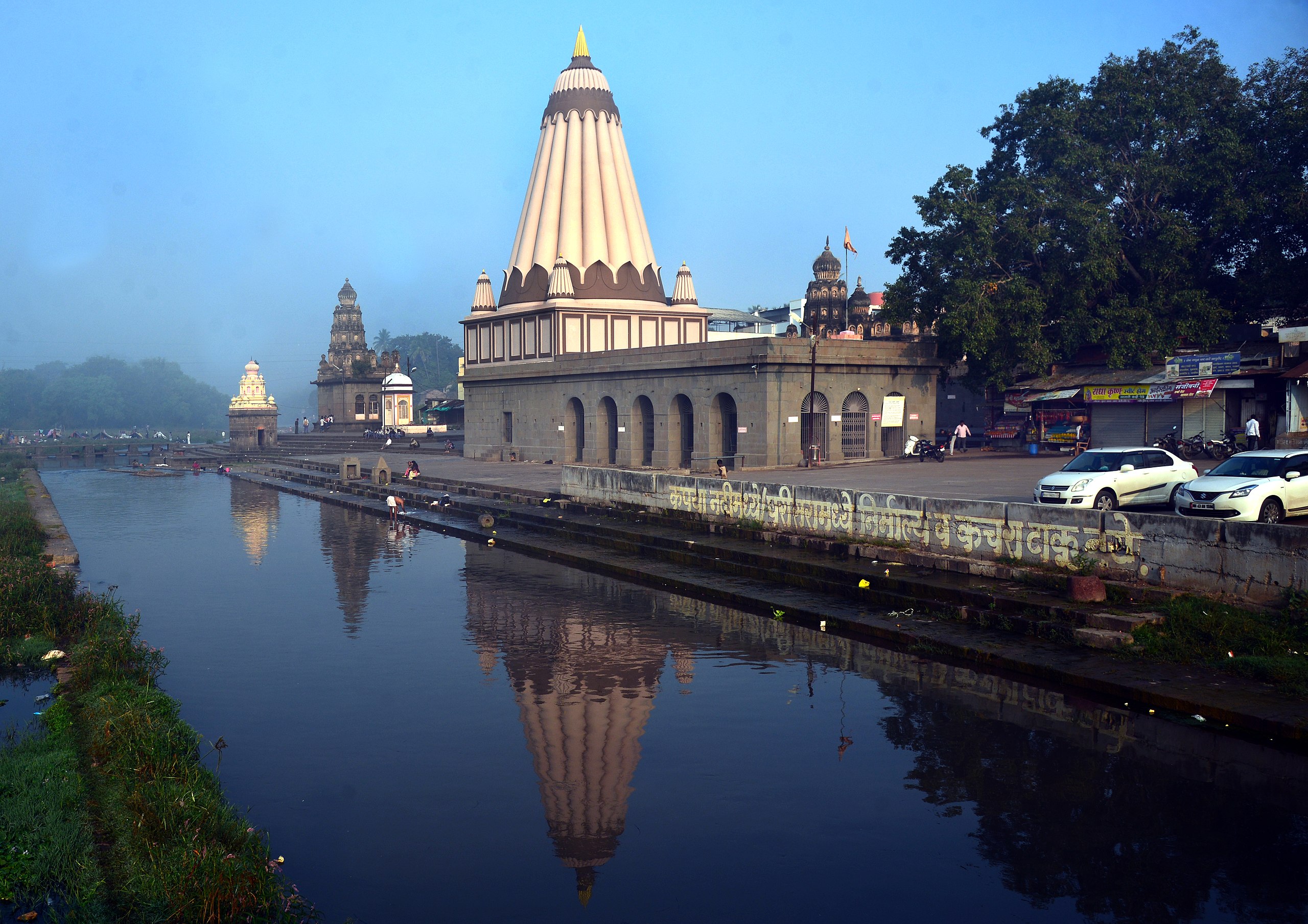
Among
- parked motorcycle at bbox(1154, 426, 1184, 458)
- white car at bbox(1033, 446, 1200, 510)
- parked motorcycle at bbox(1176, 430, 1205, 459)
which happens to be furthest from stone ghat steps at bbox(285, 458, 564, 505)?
parked motorcycle at bbox(1176, 430, 1205, 459)

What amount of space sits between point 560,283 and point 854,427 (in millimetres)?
15368

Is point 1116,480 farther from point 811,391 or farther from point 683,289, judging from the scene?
point 683,289

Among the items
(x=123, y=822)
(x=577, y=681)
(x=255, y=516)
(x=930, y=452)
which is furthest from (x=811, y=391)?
(x=123, y=822)

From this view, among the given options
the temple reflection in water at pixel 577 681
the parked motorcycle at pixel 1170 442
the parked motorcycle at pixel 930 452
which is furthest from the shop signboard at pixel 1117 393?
the temple reflection in water at pixel 577 681

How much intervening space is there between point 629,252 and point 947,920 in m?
40.6

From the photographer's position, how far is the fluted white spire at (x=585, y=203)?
143ft

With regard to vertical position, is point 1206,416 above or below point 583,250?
below

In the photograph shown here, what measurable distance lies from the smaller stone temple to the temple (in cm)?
2930

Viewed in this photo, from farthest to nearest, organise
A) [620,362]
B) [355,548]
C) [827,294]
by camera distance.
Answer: [827,294] < [620,362] < [355,548]

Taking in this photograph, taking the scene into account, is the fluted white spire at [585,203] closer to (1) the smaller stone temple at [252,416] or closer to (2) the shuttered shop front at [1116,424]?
(2) the shuttered shop front at [1116,424]

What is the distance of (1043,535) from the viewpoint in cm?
1294

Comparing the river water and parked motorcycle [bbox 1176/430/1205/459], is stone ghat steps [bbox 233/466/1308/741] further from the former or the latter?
parked motorcycle [bbox 1176/430/1205/459]

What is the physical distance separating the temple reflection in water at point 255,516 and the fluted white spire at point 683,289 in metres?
19.8

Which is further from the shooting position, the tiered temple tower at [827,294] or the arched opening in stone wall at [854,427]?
the tiered temple tower at [827,294]
